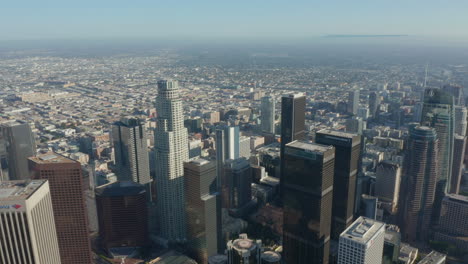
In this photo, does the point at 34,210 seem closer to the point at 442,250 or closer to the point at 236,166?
the point at 236,166

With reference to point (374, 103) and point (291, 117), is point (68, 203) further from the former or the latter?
point (374, 103)

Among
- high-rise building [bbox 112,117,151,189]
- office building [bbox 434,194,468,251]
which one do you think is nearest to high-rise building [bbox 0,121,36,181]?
high-rise building [bbox 112,117,151,189]

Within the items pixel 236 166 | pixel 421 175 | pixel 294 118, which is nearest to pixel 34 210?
pixel 236 166

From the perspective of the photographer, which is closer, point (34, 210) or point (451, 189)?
point (34, 210)

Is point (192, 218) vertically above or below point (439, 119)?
below

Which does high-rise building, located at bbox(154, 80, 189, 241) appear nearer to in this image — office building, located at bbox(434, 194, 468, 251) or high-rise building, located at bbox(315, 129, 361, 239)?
high-rise building, located at bbox(315, 129, 361, 239)
